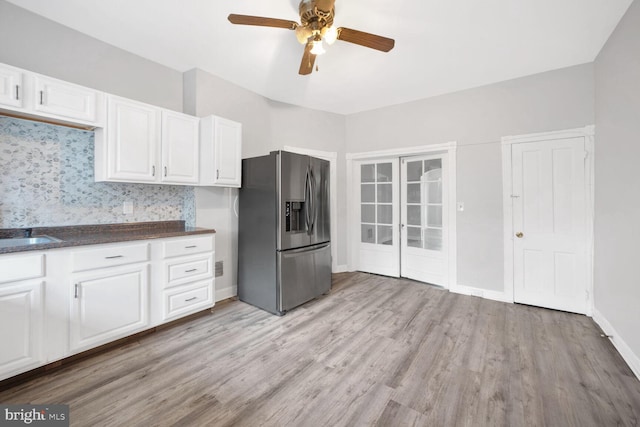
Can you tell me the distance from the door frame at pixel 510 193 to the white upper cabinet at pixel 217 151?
3323 mm

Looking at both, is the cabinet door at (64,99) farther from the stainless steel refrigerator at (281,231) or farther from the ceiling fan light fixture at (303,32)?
the ceiling fan light fixture at (303,32)

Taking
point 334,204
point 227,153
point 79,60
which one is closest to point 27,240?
point 79,60

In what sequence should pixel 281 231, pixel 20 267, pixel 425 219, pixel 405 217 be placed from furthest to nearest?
pixel 405 217 → pixel 425 219 → pixel 281 231 → pixel 20 267

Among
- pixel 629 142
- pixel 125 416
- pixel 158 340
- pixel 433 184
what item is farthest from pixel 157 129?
pixel 629 142

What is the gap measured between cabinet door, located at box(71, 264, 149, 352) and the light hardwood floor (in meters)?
0.19

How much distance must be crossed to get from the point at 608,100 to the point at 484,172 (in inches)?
47.4

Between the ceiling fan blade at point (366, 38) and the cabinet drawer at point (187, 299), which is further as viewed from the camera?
the cabinet drawer at point (187, 299)

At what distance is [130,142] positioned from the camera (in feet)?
7.65

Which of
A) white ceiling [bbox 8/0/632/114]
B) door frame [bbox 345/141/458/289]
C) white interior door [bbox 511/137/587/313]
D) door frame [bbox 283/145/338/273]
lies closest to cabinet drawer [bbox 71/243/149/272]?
white ceiling [bbox 8/0/632/114]

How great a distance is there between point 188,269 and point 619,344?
3881 mm

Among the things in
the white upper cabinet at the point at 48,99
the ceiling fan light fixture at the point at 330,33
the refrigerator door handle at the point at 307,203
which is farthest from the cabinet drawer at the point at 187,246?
the ceiling fan light fixture at the point at 330,33

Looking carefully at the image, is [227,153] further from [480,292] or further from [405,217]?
[480,292]

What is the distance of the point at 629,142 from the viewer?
201cm

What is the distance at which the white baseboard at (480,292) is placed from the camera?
3197mm
